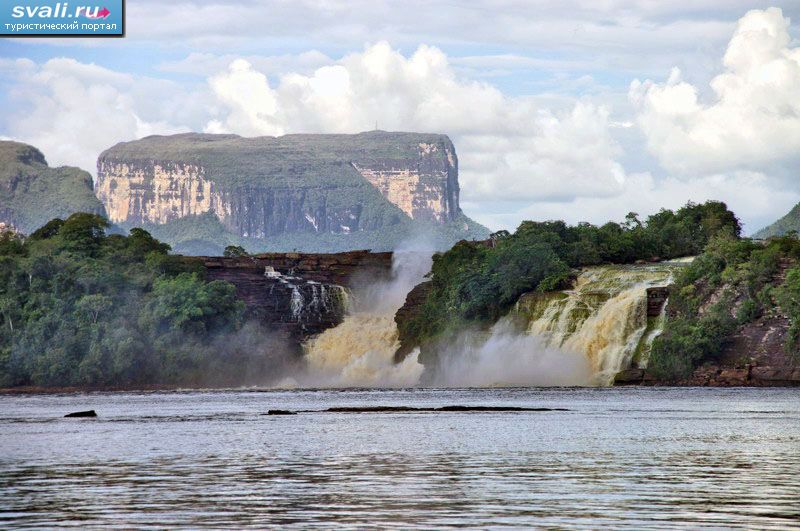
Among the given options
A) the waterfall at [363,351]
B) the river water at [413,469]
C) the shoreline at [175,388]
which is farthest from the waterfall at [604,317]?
the river water at [413,469]

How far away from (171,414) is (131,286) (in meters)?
69.4

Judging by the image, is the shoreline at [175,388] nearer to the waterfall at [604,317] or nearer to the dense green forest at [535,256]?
the waterfall at [604,317]

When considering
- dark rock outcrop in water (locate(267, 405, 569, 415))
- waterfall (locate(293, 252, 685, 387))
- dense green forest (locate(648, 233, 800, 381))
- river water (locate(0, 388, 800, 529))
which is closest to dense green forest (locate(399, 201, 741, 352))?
waterfall (locate(293, 252, 685, 387))

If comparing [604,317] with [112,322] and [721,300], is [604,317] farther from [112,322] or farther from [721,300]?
[112,322]

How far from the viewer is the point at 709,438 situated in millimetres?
61844

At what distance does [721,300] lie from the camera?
12950 cm

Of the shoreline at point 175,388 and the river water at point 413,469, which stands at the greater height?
the river water at point 413,469

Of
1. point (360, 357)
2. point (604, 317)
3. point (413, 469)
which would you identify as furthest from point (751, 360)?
point (413, 469)

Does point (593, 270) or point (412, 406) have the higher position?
point (593, 270)

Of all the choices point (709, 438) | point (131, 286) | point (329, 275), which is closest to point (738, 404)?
point (709, 438)

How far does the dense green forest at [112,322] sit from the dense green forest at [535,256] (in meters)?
20.5

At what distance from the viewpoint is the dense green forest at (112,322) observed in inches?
5950

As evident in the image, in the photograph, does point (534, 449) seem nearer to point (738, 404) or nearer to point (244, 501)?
point (244, 501)

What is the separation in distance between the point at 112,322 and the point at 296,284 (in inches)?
1570
